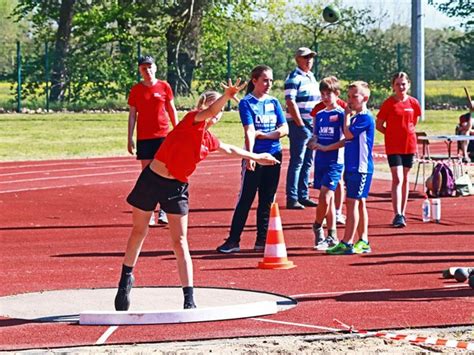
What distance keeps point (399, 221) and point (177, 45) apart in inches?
1401

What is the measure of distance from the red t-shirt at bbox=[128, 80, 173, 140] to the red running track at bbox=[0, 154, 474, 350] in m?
1.25

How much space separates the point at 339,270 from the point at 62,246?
3.68m

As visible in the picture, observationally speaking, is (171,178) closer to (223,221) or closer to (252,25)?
(223,221)

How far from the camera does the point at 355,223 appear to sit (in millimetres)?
13922

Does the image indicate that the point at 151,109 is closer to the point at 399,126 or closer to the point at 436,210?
the point at 399,126

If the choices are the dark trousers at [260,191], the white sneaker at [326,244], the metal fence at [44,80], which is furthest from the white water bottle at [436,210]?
the metal fence at [44,80]

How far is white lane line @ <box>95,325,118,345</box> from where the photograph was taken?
9.38 metres

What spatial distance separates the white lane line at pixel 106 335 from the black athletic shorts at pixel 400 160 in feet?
25.3

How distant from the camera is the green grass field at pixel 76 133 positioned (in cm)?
3091

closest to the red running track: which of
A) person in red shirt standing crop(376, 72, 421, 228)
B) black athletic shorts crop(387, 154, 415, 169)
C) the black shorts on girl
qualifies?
person in red shirt standing crop(376, 72, 421, 228)

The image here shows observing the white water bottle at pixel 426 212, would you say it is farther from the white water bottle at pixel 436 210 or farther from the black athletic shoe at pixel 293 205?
the black athletic shoe at pixel 293 205

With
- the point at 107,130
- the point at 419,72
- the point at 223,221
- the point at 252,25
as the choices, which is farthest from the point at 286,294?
the point at 252,25

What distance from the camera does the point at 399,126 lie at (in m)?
16.9

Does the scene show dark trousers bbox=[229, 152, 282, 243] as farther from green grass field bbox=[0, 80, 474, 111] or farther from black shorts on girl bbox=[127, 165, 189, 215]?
green grass field bbox=[0, 80, 474, 111]
